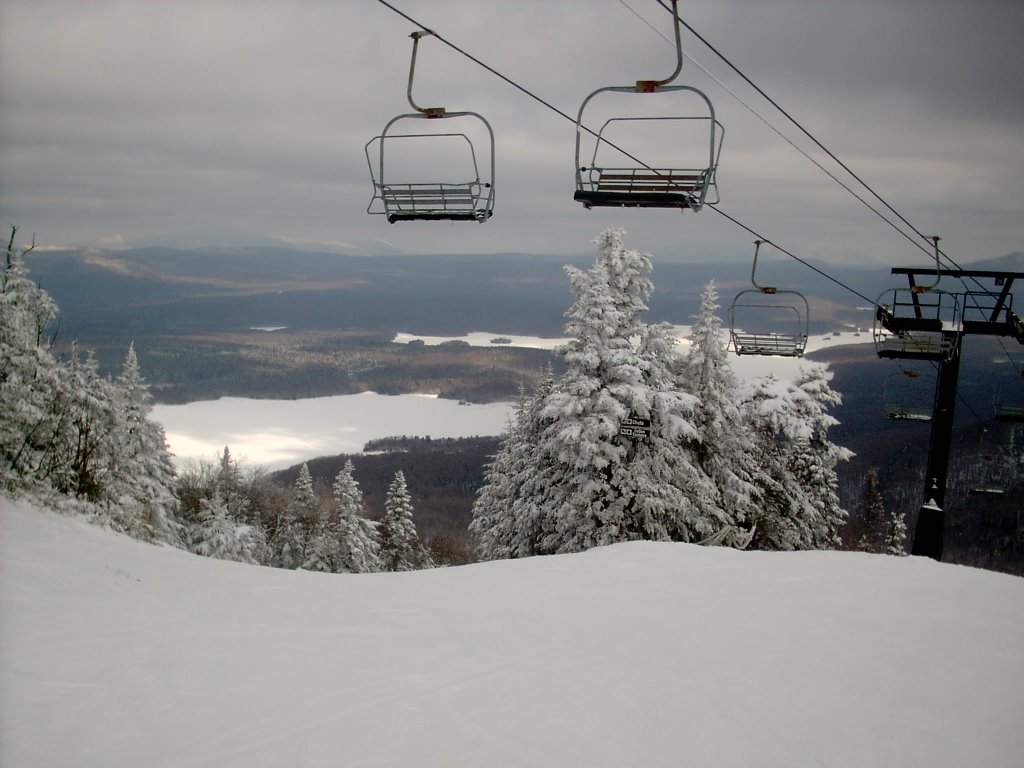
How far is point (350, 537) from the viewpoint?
37406 mm

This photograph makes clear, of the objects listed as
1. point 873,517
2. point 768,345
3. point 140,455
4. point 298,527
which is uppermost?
point 768,345

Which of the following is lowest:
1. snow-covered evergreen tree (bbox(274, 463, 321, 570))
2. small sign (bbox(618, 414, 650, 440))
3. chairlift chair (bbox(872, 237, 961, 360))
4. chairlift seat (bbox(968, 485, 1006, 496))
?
snow-covered evergreen tree (bbox(274, 463, 321, 570))

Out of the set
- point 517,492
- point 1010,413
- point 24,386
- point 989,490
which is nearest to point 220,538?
point 517,492

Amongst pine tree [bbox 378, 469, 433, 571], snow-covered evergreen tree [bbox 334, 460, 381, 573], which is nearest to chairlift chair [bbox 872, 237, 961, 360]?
snow-covered evergreen tree [bbox 334, 460, 381, 573]

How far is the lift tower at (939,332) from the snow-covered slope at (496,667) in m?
4.41

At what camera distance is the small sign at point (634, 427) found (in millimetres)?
19250

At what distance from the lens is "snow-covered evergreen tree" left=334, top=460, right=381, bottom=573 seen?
123ft

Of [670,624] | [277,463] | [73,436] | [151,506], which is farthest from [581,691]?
[277,463]

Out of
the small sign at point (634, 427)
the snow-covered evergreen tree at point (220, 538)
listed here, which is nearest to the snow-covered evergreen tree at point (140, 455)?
the snow-covered evergreen tree at point (220, 538)

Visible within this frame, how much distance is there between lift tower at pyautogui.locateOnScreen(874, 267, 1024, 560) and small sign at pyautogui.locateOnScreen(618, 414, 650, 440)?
6.60 meters

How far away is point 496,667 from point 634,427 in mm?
12594

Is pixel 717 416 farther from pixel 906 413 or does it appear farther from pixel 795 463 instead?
pixel 795 463

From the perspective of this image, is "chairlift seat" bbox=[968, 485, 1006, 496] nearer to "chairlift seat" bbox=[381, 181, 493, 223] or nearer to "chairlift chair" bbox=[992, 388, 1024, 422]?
"chairlift chair" bbox=[992, 388, 1024, 422]

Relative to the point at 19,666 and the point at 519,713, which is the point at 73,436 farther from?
the point at 519,713
